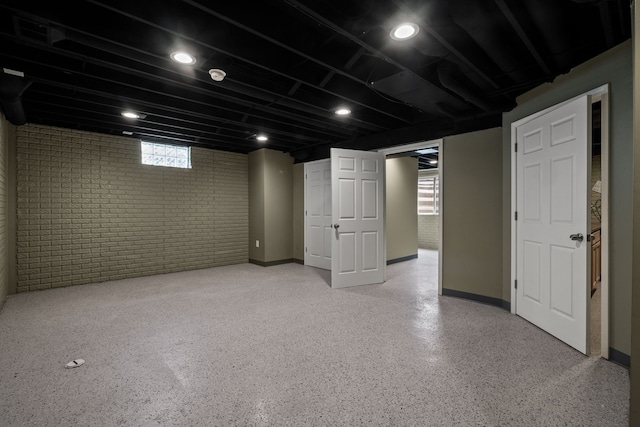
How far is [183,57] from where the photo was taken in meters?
2.42

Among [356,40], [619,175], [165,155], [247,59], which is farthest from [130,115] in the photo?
[619,175]

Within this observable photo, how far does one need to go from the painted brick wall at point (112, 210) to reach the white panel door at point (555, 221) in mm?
5230

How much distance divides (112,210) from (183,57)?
3.68m

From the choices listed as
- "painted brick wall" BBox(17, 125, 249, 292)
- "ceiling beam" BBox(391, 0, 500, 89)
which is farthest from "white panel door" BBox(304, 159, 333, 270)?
"ceiling beam" BBox(391, 0, 500, 89)

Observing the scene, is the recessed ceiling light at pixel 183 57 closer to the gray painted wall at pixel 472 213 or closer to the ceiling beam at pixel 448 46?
the ceiling beam at pixel 448 46

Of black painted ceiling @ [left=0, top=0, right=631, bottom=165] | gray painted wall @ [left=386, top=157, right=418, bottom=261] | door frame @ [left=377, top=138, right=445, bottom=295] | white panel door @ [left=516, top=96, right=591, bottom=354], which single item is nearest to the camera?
black painted ceiling @ [left=0, top=0, right=631, bottom=165]

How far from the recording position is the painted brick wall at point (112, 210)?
14.1ft

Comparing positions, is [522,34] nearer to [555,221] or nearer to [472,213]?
[555,221]

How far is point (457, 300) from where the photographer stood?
3.87m

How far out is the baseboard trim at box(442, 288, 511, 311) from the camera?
11.5ft

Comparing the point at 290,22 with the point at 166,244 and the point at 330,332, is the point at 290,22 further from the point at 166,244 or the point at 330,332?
the point at 166,244

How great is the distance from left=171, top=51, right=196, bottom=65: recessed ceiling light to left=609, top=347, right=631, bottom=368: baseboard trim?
13.5 ft

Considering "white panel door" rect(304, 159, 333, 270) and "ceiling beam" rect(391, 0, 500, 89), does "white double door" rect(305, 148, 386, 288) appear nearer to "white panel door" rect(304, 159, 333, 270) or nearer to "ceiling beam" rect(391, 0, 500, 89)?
"white panel door" rect(304, 159, 333, 270)

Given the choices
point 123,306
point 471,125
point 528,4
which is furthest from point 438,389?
point 123,306
